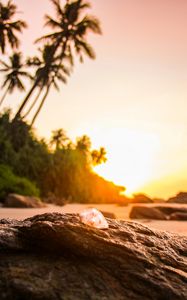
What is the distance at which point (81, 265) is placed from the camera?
2.33 m

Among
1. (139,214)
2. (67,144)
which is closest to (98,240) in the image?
(139,214)

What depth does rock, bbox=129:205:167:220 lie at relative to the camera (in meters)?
11.0

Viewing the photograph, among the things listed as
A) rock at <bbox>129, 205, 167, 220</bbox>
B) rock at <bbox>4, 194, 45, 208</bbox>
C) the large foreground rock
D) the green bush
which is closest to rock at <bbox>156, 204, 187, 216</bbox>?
rock at <bbox>129, 205, 167, 220</bbox>

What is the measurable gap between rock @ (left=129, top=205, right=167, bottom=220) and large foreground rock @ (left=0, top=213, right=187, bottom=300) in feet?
27.8

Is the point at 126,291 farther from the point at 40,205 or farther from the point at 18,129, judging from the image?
the point at 18,129

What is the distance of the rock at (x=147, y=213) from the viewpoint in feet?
36.0

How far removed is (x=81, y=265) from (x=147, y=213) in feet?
30.9

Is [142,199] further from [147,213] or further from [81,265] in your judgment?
[81,265]

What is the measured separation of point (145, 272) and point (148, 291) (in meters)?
0.12

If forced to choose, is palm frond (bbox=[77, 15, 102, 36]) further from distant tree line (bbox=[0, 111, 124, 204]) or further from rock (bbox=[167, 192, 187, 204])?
rock (bbox=[167, 192, 187, 204])

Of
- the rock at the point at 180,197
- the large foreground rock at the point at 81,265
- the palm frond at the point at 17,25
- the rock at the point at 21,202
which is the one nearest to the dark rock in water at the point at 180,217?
the rock at the point at 21,202

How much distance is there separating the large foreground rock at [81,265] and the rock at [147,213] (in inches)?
334

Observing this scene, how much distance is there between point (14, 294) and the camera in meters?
2.12

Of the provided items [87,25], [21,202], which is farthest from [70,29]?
[21,202]
